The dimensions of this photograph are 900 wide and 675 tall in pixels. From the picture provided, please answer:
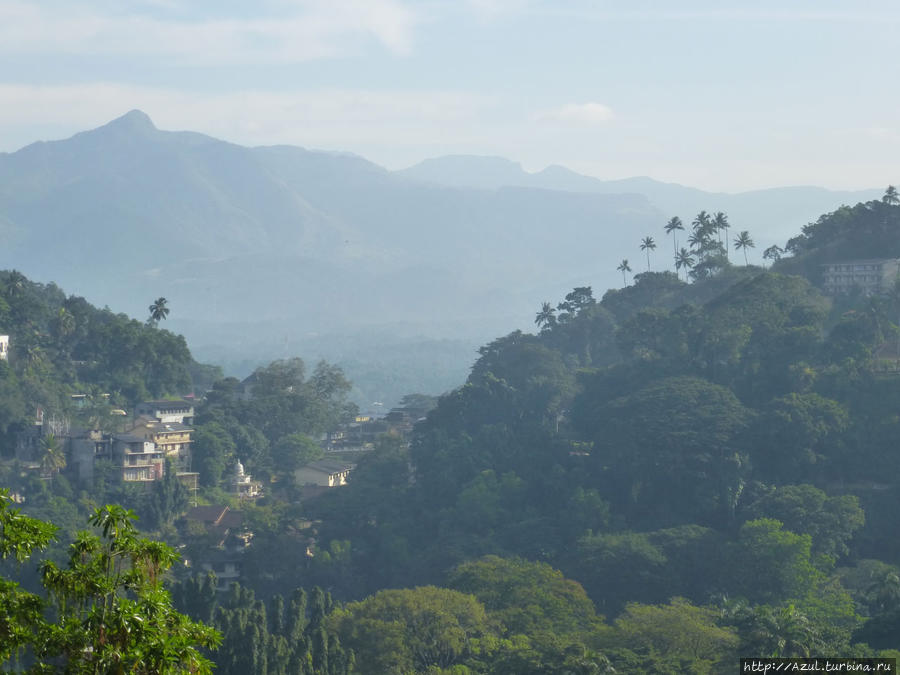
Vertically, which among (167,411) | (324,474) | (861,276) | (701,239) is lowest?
(324,474)

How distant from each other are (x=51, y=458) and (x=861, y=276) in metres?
46.0

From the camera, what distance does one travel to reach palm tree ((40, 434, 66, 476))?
222 feet

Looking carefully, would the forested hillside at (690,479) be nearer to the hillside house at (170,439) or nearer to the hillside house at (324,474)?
the hillside house at (324,474)

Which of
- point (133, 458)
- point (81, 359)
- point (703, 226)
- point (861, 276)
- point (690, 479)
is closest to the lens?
point (690, 479)

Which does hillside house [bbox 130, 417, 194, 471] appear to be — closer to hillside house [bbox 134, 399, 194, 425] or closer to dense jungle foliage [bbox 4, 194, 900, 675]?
dense jungle foliage [bbox 4, 194, 900, 675]

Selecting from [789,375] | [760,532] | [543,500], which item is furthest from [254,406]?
[760,532]

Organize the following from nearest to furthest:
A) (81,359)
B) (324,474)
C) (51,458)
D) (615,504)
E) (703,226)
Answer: (615,504) → (51,458) → (324,474) → (81,359) → (703,226)

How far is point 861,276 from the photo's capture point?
7288cm

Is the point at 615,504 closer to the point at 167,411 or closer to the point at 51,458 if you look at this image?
the point at 51,458

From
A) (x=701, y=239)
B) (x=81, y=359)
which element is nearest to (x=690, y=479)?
(x=701, y=239)

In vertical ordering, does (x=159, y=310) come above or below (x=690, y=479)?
above

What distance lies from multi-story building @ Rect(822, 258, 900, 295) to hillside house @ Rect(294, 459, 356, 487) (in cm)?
3041

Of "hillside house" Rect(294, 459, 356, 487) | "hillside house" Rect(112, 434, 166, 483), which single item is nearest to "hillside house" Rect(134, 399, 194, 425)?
"hillside house" Rect(294, 459, 356, 487)

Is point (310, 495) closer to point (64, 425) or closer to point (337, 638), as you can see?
point (64, 425)
